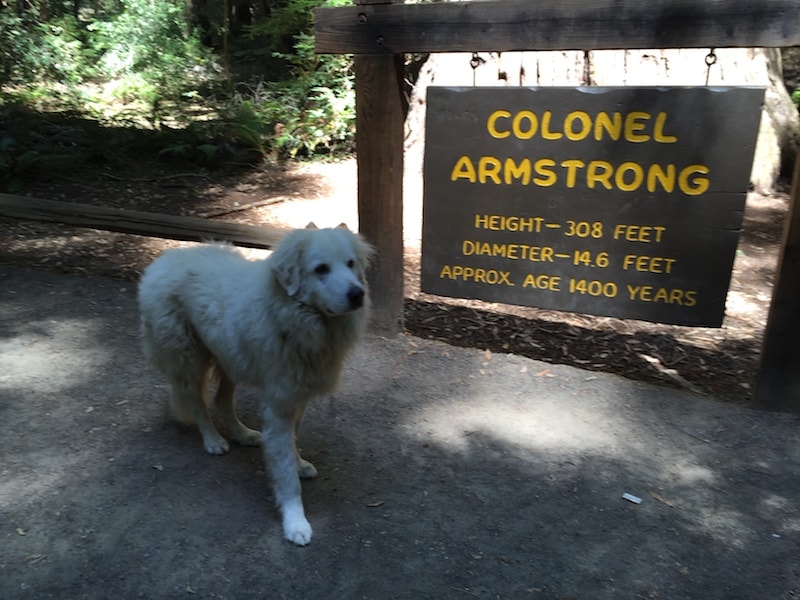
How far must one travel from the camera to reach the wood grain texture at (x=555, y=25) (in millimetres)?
3885

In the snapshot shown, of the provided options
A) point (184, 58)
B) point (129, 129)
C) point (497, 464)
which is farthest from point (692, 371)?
point (184, 58)

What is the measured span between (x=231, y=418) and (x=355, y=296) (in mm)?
1599

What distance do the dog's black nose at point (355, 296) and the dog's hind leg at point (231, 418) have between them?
1422 millimetres

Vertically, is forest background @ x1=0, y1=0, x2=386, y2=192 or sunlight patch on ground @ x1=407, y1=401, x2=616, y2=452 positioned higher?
forest background @ x1=0, y1=0, x2=386, y2=192

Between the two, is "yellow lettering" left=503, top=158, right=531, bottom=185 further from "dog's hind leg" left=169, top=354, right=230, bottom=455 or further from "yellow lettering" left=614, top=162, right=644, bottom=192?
"dog's hind leg" left=169, top=354, right=230, bottom=455

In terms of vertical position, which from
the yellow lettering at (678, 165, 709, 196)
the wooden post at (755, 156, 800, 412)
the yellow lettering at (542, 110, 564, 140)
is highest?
the yellow lettering at (542, 110, 564, 140)

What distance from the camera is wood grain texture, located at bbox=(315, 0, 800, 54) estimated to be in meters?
3.88

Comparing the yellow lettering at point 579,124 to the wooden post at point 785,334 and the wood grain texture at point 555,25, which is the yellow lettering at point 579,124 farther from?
the wooden post at point 785,334

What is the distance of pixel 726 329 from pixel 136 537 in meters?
5.33

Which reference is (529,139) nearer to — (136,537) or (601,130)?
(601,130)

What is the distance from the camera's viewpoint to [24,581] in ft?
9.41

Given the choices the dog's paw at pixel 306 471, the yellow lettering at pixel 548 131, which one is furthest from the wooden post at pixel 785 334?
the dog's paw at pixel 306 471

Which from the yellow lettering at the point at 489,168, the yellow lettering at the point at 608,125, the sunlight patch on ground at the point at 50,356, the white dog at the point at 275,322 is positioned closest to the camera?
the white dog at the point at 275,322

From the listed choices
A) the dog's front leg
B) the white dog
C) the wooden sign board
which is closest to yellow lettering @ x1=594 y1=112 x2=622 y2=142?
the wooden sign board
